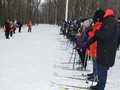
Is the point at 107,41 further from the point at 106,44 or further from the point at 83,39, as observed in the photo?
the point at 83,39


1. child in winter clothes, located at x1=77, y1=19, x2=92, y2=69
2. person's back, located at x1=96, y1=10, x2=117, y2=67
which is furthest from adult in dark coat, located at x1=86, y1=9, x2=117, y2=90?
Result: child in winter clothes, located at x1=77, y1=19, x2=92, y2=69

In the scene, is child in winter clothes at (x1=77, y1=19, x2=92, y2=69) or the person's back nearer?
the person's back

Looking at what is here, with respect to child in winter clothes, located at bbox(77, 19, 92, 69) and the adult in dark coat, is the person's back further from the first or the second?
child in winter clothes, located at bbox(77, 19, 92, 69)

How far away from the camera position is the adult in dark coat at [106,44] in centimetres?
646

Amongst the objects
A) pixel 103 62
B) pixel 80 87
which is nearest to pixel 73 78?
pixel 80 87

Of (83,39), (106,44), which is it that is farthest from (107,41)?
(83,39)

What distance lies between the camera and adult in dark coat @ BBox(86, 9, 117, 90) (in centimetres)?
646

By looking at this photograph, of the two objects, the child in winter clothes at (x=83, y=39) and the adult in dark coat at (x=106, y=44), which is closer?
the adult in dark coat at (x=106, y=44)

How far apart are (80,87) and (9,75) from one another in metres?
2.42

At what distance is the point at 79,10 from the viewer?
53.8 metres

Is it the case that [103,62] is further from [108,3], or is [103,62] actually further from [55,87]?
[108,3]

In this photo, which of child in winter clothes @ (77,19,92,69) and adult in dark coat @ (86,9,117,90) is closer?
adult in dark coat @ (86,9,117,90)

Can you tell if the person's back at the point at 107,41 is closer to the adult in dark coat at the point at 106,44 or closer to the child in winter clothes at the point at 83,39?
the adult in dark coat at the point at 106,44

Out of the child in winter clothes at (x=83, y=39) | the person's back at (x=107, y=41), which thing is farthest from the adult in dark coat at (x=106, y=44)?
the child in winter clothes at (x=83, y=39)
